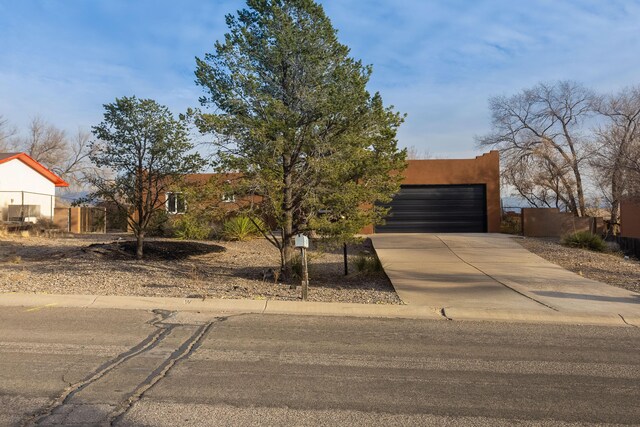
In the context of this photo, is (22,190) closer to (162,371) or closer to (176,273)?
(176,273)

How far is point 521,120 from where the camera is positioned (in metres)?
32.2

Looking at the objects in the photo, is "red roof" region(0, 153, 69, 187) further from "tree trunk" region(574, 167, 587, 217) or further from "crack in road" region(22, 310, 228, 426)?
"tree trunk" region(574, 167, 587, 217)

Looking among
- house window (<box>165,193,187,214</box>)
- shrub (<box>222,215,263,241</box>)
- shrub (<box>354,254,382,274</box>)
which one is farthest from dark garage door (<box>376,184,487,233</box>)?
house window (<box>165,193,187,214</box>)

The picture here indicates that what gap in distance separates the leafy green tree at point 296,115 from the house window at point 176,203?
152 cm

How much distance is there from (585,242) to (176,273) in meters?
14.5

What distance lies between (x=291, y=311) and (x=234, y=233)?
11694 mm

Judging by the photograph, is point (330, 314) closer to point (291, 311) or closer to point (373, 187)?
point (291, 311)

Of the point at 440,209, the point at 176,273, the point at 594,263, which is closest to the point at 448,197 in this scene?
the point at 440,209

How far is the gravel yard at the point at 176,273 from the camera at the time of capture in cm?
1081

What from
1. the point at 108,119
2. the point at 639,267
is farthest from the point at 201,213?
the point at 639,267

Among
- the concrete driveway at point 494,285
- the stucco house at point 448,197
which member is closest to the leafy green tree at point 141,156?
the concrete driveway at point 494,285

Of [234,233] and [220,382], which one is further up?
[234,233]

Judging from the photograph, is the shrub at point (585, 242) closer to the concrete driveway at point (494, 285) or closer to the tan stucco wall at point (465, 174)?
the concrete driveway at point (494, 285)

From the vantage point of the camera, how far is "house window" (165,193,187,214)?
1215 centimetres
